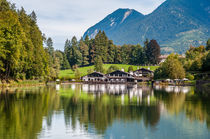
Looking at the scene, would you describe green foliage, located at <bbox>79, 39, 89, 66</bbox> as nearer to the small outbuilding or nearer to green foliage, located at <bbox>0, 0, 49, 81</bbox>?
the small outbuilding

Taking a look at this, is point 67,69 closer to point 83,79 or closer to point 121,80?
Result: point 83,79

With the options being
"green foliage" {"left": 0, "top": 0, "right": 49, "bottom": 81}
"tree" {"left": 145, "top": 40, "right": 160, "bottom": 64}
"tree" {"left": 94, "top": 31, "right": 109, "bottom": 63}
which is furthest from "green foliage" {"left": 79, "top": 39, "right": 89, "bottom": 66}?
"green foliage" {"left": 0, "top": 0, "right": 49, "bottom": 81}

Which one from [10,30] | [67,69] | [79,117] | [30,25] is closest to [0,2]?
[10,30]

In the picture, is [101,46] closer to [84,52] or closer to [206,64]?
[84,52]

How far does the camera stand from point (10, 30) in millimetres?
67750

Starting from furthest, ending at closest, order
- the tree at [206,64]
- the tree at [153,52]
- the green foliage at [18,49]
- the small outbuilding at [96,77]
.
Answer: the tree at [153,52] → the small outbuilding at [96,77] → the tree at [206,64] → the green foliage at [18,49]

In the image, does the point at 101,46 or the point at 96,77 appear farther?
the point at 101,46

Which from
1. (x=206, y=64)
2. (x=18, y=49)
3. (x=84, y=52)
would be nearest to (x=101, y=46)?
(x=84, y=52)

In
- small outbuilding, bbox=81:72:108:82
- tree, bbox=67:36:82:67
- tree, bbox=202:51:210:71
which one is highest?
tree, bbox=67:36:82:67

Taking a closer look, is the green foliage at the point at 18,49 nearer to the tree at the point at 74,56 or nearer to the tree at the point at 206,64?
the tree at the point at 206,64

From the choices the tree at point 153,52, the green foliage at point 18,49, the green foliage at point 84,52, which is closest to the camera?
the green foliage at point 18,49

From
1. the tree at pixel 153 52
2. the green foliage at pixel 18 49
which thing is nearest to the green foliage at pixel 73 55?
the tree at pixel 153 52

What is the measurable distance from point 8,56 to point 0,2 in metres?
16.7

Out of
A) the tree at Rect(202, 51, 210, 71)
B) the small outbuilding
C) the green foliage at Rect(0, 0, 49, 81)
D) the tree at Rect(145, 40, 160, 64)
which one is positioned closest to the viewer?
the green foliage at Rect(0, 0, 49, 81)
